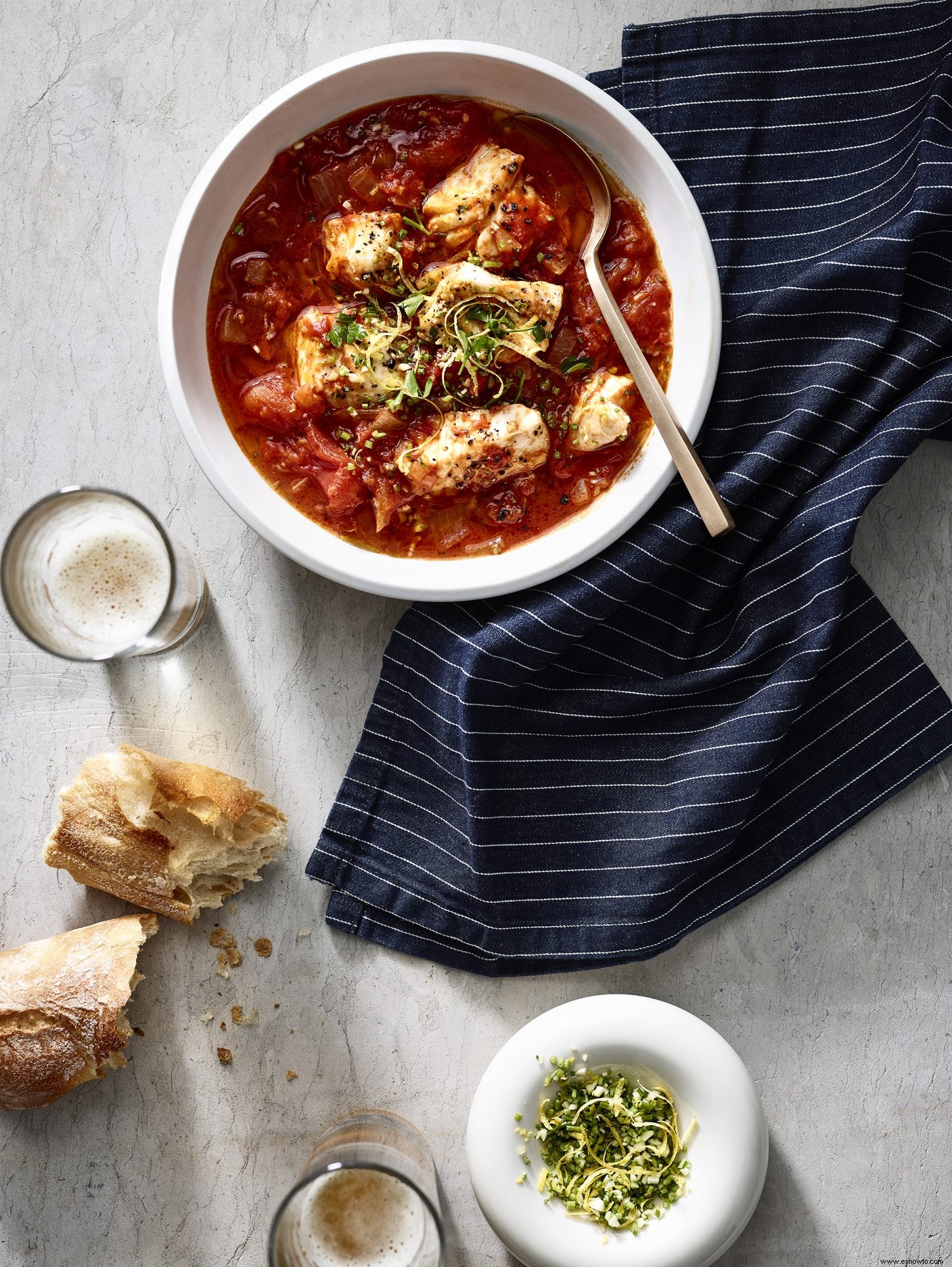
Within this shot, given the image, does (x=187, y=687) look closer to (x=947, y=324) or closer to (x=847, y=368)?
(x=847, y=368)

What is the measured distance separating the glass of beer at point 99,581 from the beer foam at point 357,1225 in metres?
1.47

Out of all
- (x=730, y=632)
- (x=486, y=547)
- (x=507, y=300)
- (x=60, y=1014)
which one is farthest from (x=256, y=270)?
(x=60, y=1014)

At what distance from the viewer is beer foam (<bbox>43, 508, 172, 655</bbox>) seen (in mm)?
2482

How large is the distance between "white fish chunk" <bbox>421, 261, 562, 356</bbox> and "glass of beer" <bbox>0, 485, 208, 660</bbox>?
3.04ft

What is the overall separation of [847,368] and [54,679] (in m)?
2.35

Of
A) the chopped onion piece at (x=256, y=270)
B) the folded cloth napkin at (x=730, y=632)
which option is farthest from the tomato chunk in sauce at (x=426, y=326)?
the folded cloth napkin at (x=730, y=632)

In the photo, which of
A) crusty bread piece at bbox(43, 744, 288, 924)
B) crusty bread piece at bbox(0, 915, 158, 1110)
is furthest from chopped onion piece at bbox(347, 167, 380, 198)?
crusty bread piece at bbox(0, 915, 158, 1110)

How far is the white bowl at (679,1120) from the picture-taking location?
243 cm

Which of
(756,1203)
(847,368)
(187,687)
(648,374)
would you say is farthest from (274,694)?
(756,1203)

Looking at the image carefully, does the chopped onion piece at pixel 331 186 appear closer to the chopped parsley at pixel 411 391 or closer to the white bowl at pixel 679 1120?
the chopped parsley at pixel 411 391

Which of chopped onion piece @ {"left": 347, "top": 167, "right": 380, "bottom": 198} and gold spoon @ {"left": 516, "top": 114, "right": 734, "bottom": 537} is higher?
chopped onion piece @ {"left": 347, "top": 167, "right": 380, "bottom": 198}

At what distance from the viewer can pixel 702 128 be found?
2545mm

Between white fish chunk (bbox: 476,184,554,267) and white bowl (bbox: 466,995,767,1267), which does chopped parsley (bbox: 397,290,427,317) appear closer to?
white fish chunk (bbox: 476,184,554,267)

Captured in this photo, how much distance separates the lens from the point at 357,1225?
7.78 feet
